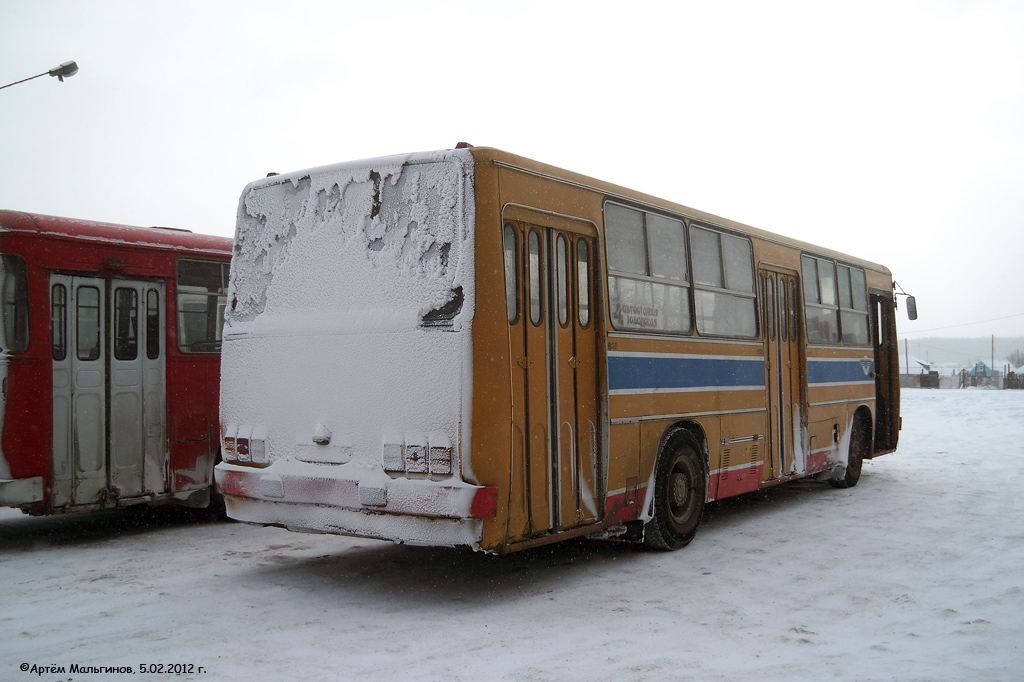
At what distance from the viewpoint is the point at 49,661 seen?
15.3ft

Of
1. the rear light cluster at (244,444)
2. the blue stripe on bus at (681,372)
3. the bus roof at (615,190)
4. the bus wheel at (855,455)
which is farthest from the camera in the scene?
the bus wheel at (855,455)

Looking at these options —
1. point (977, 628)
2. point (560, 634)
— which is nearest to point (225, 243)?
point (560, 634)

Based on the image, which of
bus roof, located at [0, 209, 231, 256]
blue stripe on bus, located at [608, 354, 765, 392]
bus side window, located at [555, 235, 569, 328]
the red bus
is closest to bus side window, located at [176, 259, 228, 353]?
the red bus

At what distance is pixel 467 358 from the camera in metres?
5.44

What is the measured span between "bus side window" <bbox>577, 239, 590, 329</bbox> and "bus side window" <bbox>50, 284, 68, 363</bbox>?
4851 mm

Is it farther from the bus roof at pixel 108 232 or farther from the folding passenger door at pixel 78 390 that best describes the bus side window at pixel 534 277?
the folding passenger door at pixel 78 390

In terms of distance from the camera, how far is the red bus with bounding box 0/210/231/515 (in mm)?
7605

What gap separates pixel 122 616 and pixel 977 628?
5.42 m

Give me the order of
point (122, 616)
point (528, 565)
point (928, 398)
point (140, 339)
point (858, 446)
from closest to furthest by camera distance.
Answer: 1. point (122, 616)
2. point (528, 565)
3. point (140, 339)
4. point (858, 446)
5. point (928, 398)

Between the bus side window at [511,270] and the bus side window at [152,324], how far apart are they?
450 cm

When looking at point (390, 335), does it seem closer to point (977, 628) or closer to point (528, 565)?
point (528, 565)

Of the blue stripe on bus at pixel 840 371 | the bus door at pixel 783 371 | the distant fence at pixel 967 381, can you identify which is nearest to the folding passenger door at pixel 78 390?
the bus door at pixel 783 371

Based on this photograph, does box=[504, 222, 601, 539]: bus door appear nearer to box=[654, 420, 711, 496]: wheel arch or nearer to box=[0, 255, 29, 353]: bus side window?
box=[654, 420, 711, 496]: wheel arch

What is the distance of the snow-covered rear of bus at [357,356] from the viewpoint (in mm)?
5492
